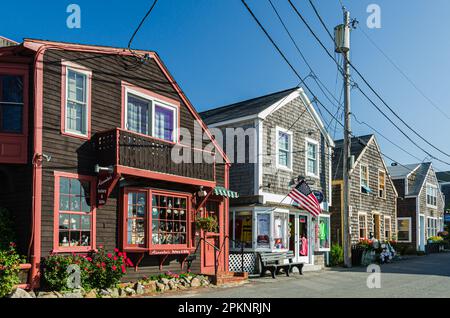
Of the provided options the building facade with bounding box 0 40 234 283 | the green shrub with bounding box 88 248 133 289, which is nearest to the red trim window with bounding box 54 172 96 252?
the building facade with bounding box 0 40 234 283

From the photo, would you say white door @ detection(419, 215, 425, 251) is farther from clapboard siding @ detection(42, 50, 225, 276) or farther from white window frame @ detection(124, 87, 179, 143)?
white window frame @ detection(124, 87, 179, 143)

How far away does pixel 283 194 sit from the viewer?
908 inches

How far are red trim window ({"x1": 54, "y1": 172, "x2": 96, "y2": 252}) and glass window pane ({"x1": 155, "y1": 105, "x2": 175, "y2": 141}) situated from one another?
3.33m

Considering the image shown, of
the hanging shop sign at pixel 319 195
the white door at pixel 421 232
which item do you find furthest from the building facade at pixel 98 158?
the white door at pixel 421 232

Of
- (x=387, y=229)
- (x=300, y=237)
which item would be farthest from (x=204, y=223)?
(x=387, y=229)

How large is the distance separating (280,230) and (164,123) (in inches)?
312

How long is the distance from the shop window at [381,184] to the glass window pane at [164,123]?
20.0 m

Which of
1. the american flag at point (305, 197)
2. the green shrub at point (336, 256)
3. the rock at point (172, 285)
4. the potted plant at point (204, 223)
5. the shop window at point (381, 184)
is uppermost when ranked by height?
the shop window at point (381, 184)

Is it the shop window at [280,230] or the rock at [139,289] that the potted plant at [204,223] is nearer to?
the rock at [139,289]

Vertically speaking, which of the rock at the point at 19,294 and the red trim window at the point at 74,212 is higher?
the red trim window at the point at 74,212

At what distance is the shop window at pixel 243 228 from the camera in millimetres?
21547

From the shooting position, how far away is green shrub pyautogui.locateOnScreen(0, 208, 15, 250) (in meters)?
12.7

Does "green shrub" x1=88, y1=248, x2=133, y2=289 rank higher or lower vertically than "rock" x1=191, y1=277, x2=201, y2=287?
higher

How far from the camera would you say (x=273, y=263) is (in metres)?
19.8
